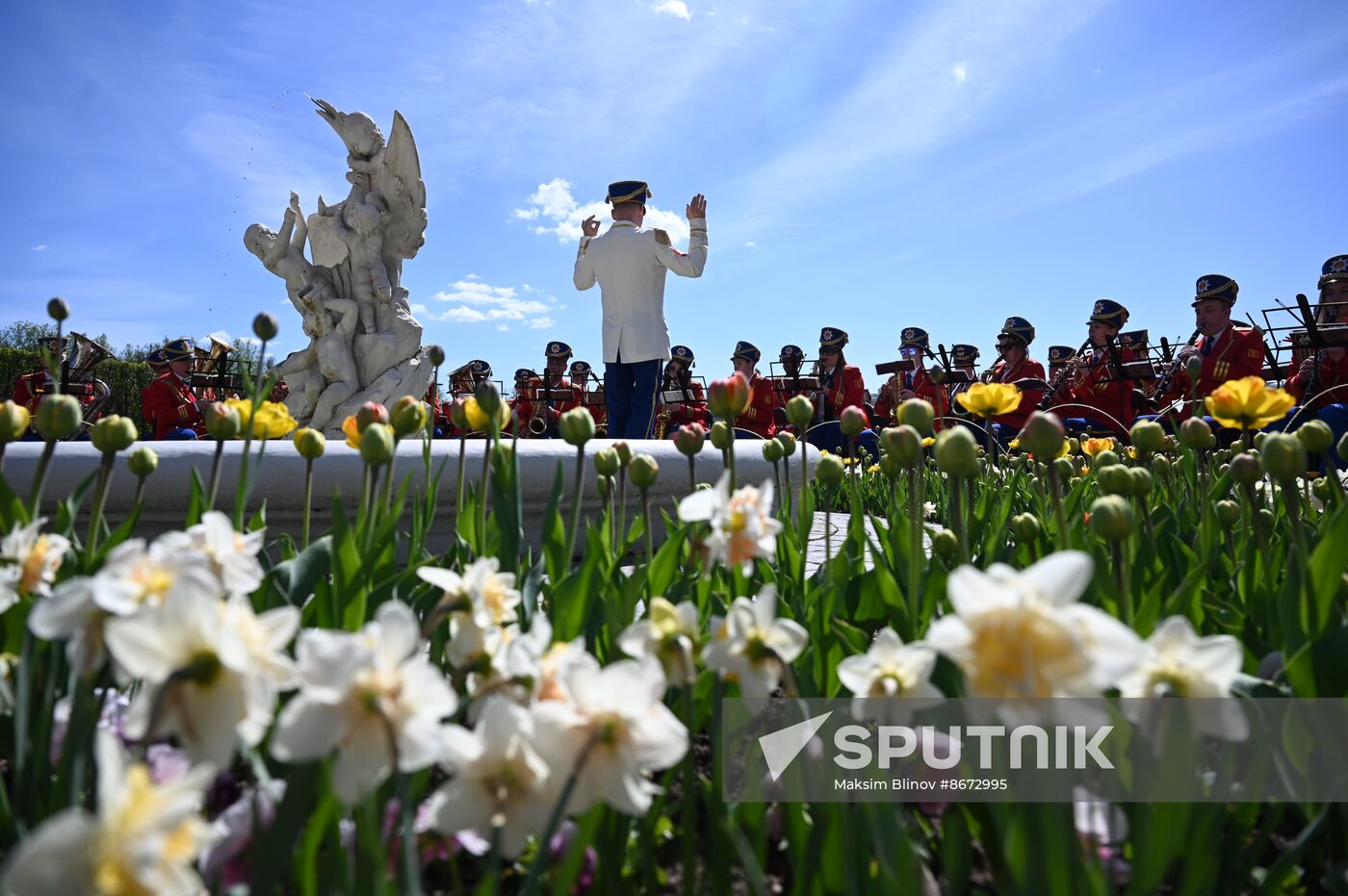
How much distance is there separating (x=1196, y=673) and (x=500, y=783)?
40cm

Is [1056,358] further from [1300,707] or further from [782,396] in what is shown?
[1300,707]

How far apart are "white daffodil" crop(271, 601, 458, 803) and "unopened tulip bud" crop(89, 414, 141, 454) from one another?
2.38ft

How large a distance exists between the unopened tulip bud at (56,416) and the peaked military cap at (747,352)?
36.9ft

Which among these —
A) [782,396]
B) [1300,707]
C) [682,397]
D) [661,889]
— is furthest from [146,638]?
[782,396]

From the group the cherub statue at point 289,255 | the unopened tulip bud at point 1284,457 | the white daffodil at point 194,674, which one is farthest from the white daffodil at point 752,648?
the cherub statue at point 289,255

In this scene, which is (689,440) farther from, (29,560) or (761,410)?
(761,410)

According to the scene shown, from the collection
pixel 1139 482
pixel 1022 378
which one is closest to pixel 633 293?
pixel 1139 482

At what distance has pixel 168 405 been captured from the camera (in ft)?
24.2

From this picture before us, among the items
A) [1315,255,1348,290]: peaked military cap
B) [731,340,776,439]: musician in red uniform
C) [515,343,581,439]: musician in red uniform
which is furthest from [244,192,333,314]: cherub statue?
[1315,255,1348,290]: peaked military cap

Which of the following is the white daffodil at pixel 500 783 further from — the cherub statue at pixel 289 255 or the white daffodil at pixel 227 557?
the cherub statue at pixel 289 255

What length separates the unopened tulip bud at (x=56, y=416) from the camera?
83 centimetres

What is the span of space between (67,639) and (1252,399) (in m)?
1.77

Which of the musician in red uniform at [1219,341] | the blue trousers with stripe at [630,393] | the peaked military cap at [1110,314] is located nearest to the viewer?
the blue trousers with stripe at [630,393]

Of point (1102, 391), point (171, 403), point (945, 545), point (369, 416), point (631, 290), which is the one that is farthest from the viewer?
point (1102, 391)
